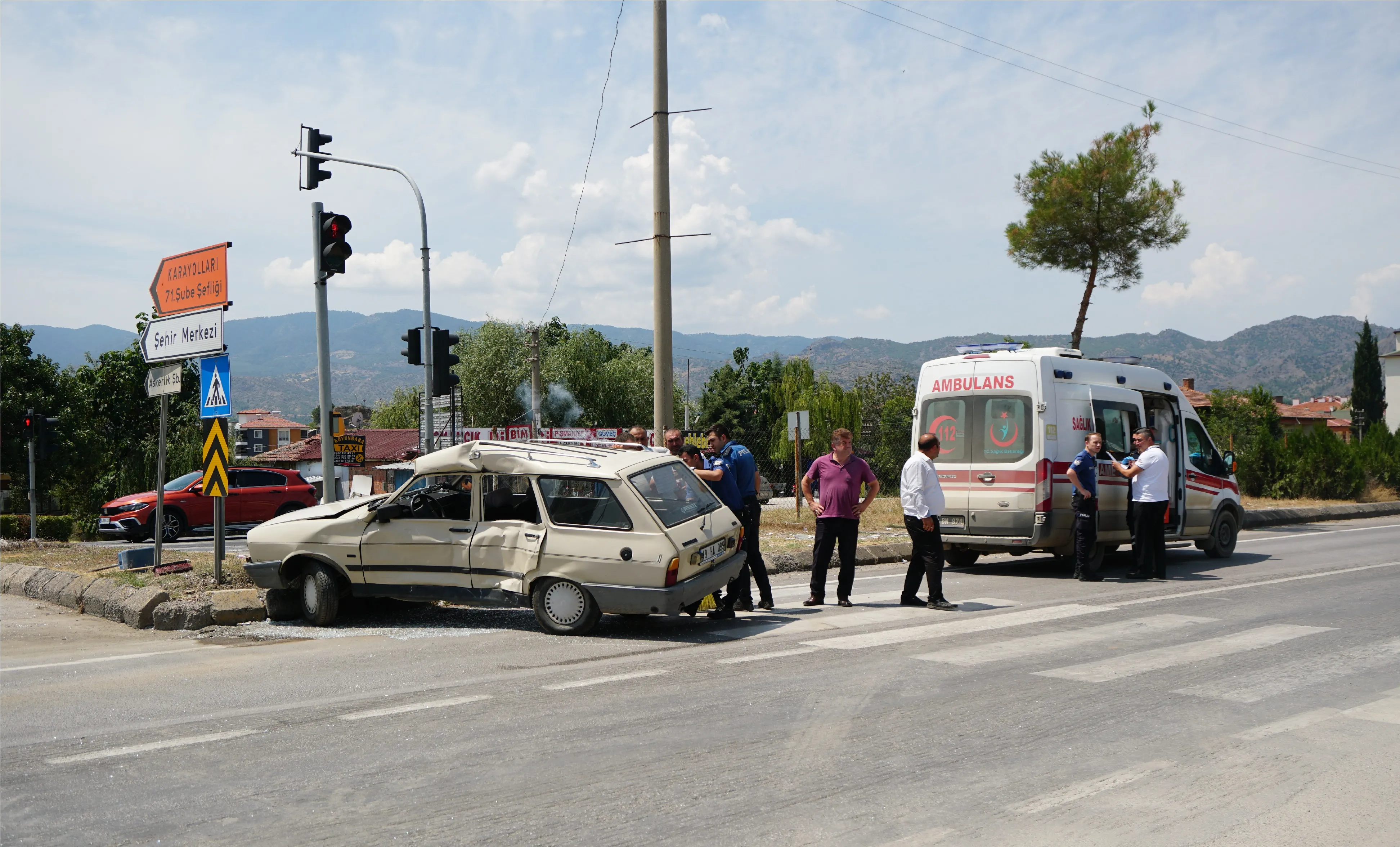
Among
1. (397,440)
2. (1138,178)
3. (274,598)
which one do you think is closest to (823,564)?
(274,598)

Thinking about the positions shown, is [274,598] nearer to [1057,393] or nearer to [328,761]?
[328,761]

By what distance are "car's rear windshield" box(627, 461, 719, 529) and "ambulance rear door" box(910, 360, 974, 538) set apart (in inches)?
177

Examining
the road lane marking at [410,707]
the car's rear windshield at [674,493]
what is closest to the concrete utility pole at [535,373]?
the car's rear windshield at [674,493]

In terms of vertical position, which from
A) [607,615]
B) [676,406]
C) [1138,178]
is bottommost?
[607,615]

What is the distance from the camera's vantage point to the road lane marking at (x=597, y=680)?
6734 millimetres

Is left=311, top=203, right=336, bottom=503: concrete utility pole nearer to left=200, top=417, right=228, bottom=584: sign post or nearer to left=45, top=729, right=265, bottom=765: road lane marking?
left=200, top=417, right=228, bottom=584: sign post

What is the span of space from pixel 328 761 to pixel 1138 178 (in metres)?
21.0

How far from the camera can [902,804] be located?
4.43m

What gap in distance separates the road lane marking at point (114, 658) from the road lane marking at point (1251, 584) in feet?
27.5

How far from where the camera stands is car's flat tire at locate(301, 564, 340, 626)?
30.9ft

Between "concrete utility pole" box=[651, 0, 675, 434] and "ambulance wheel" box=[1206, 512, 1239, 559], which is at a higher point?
"concrete utility pole" box=[651, 0, 675, 434]

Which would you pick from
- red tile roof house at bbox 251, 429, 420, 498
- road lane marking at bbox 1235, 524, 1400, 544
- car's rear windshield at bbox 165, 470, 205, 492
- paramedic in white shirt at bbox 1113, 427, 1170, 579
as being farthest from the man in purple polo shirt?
red tile roof house at bbox 251, 429, 420, 498

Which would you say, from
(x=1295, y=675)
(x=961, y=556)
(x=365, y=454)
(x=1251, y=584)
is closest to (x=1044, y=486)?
(x=961, y=556)

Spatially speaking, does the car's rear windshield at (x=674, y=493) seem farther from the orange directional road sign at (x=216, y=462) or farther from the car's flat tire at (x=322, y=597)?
the orange directional road sign at (x=216, y=462)
